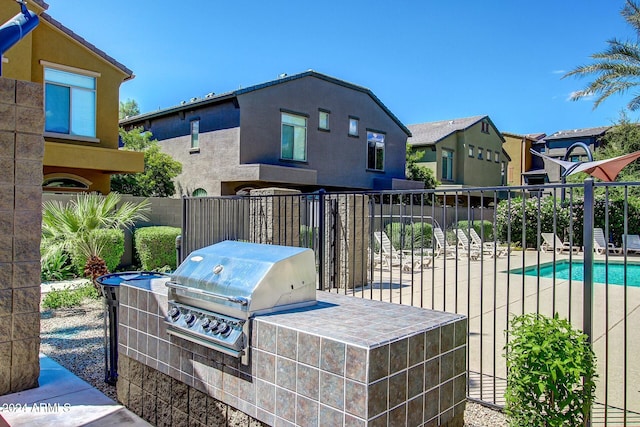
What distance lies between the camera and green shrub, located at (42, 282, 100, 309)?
7.36m

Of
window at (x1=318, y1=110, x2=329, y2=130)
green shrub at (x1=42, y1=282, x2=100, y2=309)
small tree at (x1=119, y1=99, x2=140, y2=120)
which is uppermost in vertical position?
small tree at (x1=119, y1=99, x2=140, y2=120)

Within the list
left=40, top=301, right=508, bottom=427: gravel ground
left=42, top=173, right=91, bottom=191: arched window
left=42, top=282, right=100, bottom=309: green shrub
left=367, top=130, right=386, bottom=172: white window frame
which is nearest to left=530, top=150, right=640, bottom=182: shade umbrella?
left=367, top=130, right=386, bottom=172: white window frame

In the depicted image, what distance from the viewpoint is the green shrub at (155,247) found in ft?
36.5

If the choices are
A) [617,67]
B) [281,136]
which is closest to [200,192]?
[281,136]

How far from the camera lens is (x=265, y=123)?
703 inches

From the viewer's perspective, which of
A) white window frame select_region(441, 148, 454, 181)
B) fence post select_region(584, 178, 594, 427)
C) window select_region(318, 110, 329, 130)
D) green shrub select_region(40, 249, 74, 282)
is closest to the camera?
fence post select_region(584, 178, 594, 427)

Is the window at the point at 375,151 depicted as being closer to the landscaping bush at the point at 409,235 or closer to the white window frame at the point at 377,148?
the white window frame at the point at 377,148

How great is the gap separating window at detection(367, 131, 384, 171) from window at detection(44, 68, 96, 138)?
12.9 meters

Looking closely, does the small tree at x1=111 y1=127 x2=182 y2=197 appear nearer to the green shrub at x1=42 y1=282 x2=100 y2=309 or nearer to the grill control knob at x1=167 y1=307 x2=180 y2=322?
the green shrub at x1=42 y1=282 x2=100 y2=309

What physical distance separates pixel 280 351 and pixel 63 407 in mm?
2332

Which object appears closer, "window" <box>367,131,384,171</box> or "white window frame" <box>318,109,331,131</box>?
"white window frame" <box>318,109,331,131</box>

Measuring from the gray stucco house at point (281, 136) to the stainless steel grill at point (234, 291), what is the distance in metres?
13.9

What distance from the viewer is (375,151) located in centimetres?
2305

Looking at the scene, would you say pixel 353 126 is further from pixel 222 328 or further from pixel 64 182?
pixel 222 328
